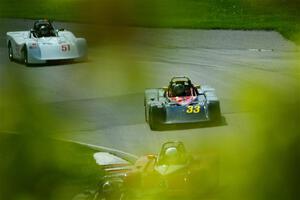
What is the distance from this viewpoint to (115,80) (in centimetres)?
74

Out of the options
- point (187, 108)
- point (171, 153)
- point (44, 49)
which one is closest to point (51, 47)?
point (44, 49)

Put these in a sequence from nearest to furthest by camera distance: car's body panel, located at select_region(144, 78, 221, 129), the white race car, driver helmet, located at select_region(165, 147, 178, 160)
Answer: driver helmet, located at select_region(165, 147, 178, 160) → the white race car → car's body panel, located at select_region(144, 78, 221, 129)

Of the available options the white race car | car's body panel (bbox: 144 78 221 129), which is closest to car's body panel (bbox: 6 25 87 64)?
the white race car

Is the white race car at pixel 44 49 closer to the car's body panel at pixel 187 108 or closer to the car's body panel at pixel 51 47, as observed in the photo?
the car's body panel at pixel 51 47

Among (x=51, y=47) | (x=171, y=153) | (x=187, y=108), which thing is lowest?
(x=187, y=108)

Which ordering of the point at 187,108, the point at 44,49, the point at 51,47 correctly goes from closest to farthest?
the point at 44,49, the point at 51,47, the point at 187,108

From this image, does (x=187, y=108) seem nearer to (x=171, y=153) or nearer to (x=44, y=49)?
(x=44, y=49)

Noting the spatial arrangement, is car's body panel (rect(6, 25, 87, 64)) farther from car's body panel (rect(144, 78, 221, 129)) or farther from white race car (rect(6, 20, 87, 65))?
car's body panel (rect(144, 78, 221, 129))

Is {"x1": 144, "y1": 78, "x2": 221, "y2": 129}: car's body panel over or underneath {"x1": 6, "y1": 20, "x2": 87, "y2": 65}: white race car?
underneath

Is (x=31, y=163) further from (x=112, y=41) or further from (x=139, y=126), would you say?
(x=139, y=126)

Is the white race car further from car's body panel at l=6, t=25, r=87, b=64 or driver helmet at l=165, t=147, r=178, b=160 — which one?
driver helmet at l=165, t=147, r=178, b=160

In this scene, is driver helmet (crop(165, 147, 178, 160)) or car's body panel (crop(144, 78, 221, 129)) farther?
car's body panel (crop(144, 78, 221, 129))

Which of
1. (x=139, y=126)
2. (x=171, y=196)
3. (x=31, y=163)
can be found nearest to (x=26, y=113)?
(x=31, y=163)

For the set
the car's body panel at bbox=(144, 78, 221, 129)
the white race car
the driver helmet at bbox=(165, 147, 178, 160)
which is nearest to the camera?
the driver helmet at bbox=(165, 147, 178, 160)
